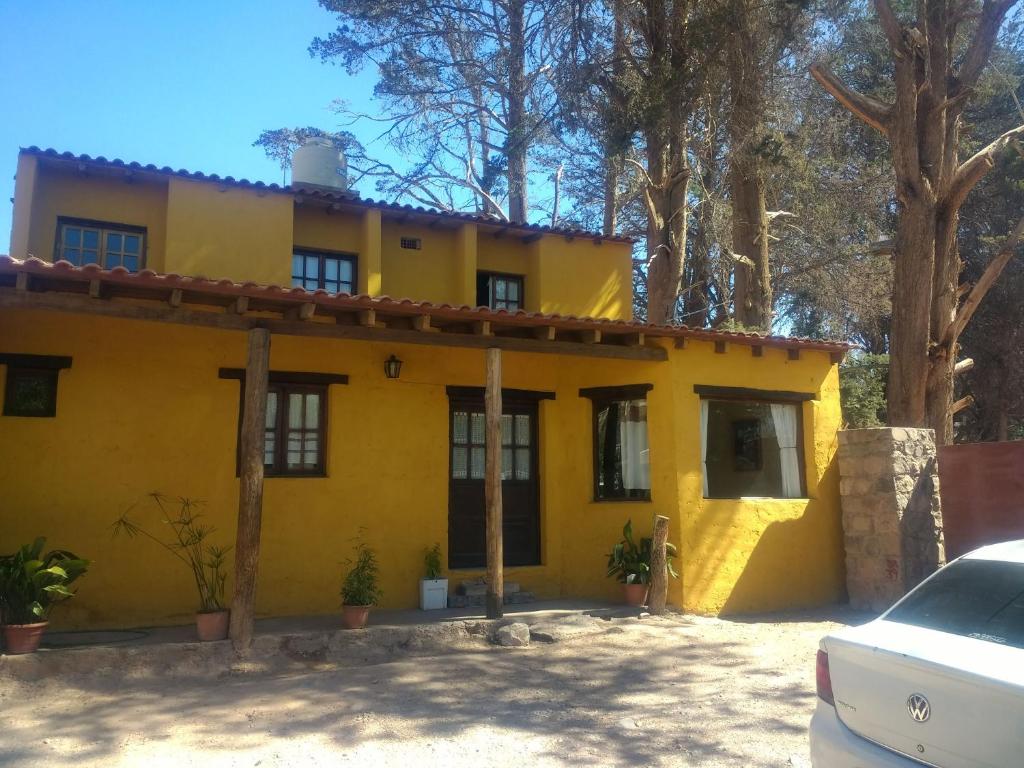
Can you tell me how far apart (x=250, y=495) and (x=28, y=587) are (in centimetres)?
178

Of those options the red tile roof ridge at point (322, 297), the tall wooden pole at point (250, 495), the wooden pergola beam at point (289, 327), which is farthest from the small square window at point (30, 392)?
the tall wooden pole at point (250, 495)

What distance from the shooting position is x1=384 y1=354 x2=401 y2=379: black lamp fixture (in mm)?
9445

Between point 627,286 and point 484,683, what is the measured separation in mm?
8004

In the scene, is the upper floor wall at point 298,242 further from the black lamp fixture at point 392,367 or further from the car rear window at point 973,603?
the car rear window at point 973,603

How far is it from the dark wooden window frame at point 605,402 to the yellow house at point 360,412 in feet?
0.13

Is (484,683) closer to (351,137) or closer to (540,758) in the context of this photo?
(540,758)

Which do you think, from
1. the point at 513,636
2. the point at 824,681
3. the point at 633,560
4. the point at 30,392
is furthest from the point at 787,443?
the point at 30,392

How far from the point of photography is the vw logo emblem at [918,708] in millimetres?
3152

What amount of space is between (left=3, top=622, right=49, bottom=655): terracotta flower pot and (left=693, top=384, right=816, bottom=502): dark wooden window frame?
6.85 metres

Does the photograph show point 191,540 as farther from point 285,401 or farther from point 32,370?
point 32,370

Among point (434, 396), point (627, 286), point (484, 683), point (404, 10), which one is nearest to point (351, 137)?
point (404, 10)

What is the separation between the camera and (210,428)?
8.61 m

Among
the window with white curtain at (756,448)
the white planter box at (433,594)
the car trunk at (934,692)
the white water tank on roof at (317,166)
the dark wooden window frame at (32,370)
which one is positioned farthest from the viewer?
the white water tank on roof at (317,166)

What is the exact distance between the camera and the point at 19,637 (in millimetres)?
6273
